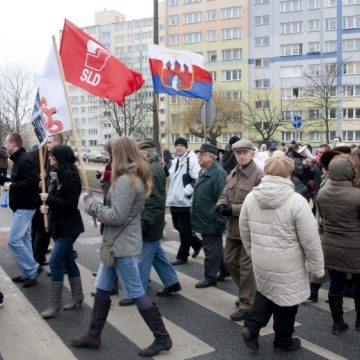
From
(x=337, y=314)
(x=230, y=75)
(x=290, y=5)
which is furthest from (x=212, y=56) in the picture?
(x=337, y=314)

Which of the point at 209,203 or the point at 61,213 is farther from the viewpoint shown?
the point at 209,203

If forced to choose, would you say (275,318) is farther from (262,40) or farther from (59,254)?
(262,40)

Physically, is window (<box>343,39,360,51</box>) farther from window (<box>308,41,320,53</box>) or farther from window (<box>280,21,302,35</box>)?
window (<box>280,21,302,35</box>)

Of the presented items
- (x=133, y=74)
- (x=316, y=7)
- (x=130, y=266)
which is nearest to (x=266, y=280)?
(x=130, y=266)

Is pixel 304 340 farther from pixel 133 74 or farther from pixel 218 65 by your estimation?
pixel 218 65

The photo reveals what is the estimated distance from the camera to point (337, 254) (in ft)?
15.0

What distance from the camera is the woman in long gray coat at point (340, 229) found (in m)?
4.50

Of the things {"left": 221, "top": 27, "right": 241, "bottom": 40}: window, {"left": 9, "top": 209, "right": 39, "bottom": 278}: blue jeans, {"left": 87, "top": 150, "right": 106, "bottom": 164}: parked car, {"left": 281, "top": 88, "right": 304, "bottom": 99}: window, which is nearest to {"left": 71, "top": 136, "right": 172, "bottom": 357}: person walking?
{"left": 9, "top": 209, "right": 39, "bottom": 278}: blue jeans

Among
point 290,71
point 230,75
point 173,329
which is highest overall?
point 230,75

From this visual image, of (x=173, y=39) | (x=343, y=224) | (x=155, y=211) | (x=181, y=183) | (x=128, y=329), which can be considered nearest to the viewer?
(x=343, y=224)

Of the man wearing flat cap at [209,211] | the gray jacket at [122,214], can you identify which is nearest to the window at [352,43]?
the man wearing flat cap at [209,211]

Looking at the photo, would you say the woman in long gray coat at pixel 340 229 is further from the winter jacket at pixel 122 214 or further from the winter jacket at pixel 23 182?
the winter jacket at pixel 23 182

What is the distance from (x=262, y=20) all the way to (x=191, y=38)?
38.1 feet

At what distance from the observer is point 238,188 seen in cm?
502
